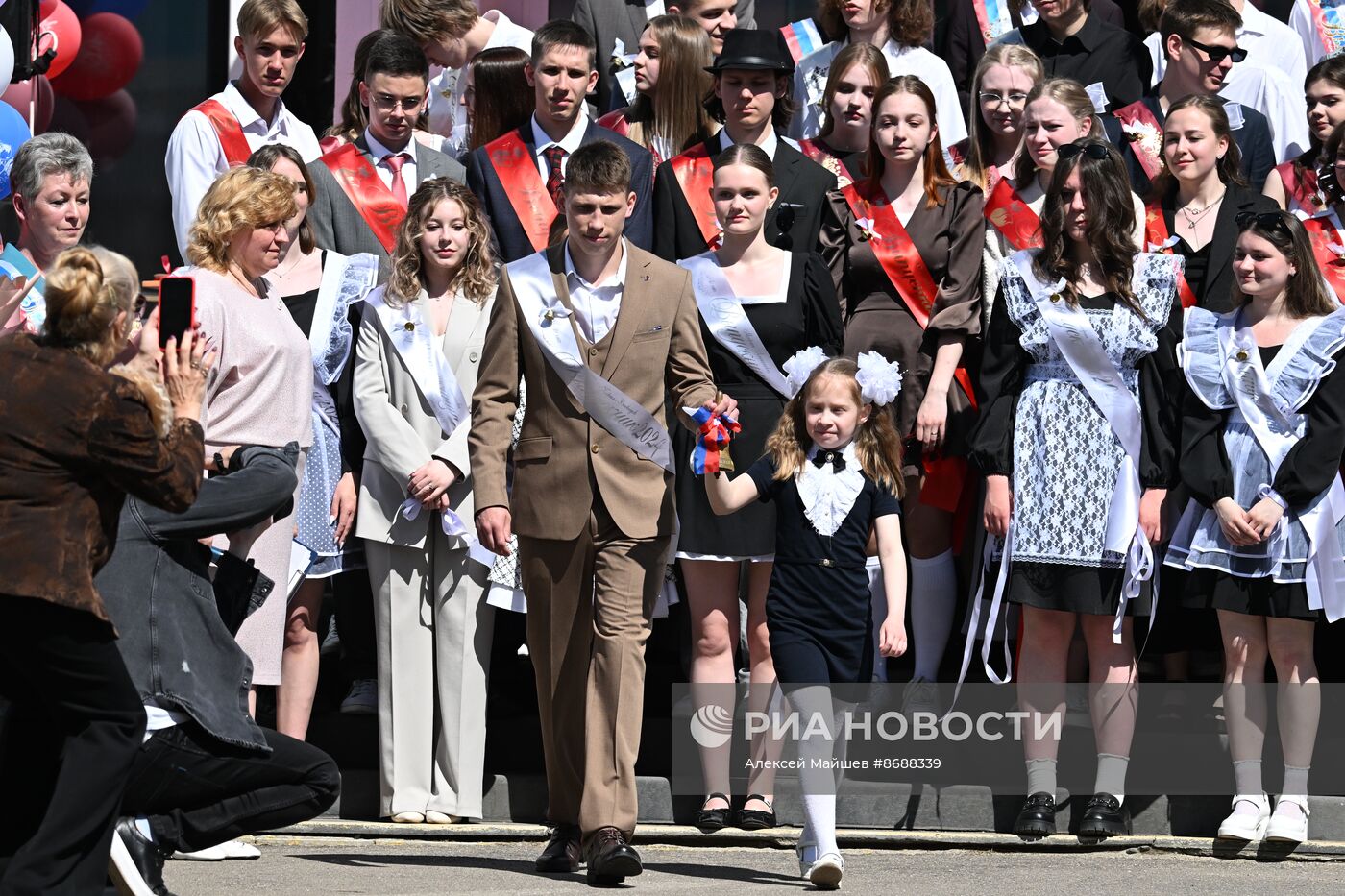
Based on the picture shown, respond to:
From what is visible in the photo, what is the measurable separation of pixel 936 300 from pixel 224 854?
2791mm

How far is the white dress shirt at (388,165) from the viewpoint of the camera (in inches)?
304

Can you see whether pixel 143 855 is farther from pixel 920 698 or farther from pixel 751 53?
pixel 751 53

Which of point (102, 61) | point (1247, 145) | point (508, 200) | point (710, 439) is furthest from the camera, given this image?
point (102, 61)

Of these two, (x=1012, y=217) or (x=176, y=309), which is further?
(x=1012, y=217)

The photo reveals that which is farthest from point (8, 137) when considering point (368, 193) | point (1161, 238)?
point (1161, 238)

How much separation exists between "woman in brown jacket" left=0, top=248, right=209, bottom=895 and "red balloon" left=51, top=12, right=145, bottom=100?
4851mm

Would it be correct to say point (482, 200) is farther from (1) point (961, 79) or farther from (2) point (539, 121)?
(1) point (961, 79)

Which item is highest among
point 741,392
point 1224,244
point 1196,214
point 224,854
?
point 1196,214

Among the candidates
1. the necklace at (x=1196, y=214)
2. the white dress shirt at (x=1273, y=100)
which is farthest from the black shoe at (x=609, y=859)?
the white dress shirt at (x=1273, y=100)

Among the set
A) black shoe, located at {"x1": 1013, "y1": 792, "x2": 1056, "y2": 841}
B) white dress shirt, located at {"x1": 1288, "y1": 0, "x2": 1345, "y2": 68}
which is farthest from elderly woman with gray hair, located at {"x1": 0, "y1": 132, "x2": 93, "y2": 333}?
white dress shirt, located at {"x1": 1288, "y1": 0, "x2": 1345, "y2": 68}

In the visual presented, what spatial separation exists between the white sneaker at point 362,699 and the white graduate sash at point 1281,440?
2.84 meters

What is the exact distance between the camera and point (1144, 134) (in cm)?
790

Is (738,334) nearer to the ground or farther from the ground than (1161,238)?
nearer to the ground

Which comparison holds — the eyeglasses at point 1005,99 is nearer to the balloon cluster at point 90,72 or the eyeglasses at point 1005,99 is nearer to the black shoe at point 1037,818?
the black shoe at point 1037,818
